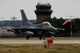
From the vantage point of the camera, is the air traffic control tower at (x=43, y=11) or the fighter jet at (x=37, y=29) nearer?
the fighter jet at (x=37, y=29)

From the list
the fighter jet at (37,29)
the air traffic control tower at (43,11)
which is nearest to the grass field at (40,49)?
the fighter jet at (37,29)

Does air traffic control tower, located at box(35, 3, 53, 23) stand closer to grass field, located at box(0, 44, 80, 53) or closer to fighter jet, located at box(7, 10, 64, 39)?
fighter jet, located at box(7, 10, 64, 39)

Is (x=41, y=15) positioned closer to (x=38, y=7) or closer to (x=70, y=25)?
(x=38, y=7)

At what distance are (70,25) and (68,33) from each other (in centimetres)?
762

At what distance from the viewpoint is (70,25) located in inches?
5443

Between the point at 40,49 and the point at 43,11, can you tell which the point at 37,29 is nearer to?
the point at 40,49

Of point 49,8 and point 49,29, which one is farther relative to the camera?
point 49,8

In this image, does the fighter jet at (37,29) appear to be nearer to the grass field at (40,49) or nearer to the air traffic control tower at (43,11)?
the grass field at (40,49)

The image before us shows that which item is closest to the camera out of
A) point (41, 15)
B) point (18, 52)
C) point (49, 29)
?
point (18, 52)

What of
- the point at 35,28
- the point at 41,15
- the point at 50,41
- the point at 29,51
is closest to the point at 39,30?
the point at 35,28

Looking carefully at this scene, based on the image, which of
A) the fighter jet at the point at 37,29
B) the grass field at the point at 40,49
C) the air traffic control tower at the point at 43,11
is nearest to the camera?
the grass field at the point at 40,49

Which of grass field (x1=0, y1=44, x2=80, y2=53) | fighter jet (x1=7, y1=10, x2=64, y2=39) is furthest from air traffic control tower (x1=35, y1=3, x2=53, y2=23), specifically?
grass field (x1=0, y1=44, x2=80, y2=53)

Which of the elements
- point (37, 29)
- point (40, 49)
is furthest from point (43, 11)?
point (40, 49)

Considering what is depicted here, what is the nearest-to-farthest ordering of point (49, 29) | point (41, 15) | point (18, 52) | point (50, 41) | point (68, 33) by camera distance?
point (18, 52) → point (50, 41) → point (49, 29) → point (68, 33) → point (41, 15)
